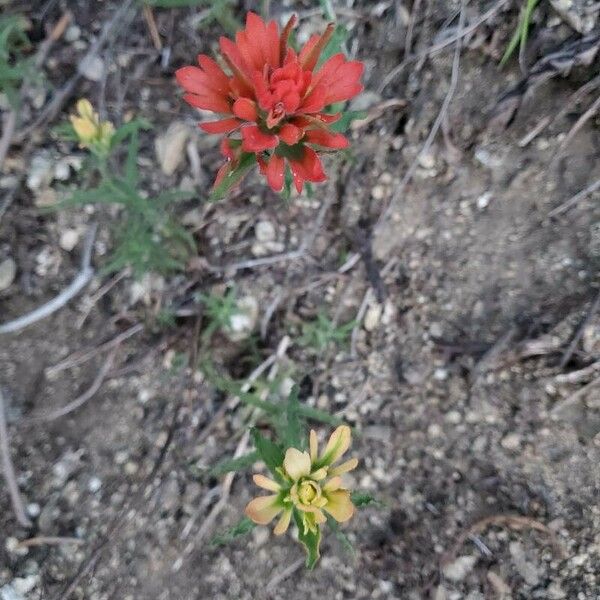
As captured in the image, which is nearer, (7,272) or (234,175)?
(234,175)

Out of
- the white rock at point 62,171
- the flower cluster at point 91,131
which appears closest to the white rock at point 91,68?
the white rock at point 62,171

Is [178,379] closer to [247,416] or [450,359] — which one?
[247,416]

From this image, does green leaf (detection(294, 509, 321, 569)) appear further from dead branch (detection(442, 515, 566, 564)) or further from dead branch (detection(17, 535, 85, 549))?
dead branch (detection(17, 535, 85, 549))

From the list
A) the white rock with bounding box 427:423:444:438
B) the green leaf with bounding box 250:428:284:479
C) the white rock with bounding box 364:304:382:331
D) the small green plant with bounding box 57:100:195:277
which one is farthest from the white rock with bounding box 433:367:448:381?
the small green plant with bounding box 57:100:195:277

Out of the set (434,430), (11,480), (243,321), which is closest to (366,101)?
(243,321)

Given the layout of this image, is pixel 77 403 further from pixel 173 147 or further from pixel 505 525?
pixel 505 525

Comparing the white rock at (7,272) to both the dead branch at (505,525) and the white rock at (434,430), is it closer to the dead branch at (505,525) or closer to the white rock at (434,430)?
the white rock at (434,430)

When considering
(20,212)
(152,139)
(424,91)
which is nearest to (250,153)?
(424,91)
